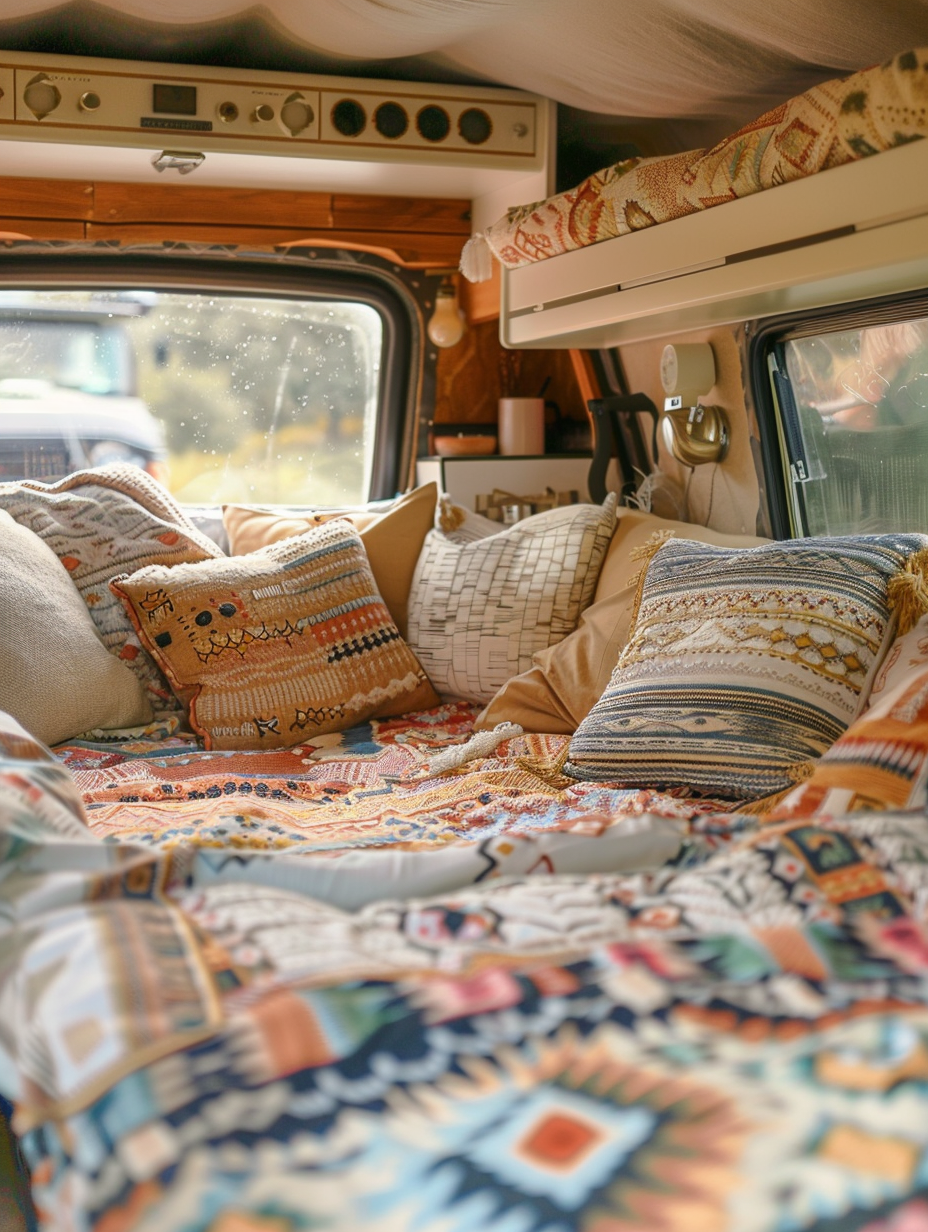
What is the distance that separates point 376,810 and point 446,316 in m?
1.91

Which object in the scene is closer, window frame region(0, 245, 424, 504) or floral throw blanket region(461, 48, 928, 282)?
floral throw blanket region(461, 48, 928, 282)

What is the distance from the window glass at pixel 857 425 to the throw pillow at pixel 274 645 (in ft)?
2.99

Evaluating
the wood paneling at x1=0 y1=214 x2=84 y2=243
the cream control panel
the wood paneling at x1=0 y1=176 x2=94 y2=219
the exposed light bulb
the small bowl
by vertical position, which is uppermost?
the cream control panel

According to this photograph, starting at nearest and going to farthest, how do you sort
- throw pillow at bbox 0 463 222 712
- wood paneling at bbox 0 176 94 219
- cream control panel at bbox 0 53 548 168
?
throw pillow at bbox 0 463 222 712 → cream control panel at bbox 0 53 548 168 → wood paneling at bbox 0 176 94 219

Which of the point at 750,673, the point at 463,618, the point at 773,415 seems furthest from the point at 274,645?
the point at 773,415

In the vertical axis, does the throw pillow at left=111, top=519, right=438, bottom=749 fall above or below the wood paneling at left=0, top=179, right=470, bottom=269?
below

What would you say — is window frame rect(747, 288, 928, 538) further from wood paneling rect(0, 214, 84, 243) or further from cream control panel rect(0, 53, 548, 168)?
wood paneling rect(0, 214, 84, 243)

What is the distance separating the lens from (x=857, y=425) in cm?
219

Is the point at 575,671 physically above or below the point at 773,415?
below

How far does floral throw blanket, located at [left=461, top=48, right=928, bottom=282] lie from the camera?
58.4 inches

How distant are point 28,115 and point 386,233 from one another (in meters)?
0.97

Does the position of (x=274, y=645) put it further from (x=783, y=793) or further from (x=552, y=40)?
(x=552, y=40)

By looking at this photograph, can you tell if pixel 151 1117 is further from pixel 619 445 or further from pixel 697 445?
pixel 619 445

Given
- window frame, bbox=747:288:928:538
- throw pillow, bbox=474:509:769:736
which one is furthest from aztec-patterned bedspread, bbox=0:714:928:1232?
window frame, bbox=747:288:928:538
